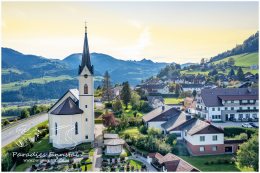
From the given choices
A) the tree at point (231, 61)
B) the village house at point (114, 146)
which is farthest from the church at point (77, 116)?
the tree at point (231, 61)

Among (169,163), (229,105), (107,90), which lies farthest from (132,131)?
(107,90)

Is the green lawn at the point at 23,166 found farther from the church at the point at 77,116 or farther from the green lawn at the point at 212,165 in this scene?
the green lawn at the point at 212,165

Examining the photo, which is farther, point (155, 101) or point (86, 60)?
point (155, 101)

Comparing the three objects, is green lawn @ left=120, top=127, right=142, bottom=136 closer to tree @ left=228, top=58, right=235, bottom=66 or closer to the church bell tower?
the church bell tower

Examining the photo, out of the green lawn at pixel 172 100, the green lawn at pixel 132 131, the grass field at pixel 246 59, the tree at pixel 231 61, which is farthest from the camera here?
the tree at pixel 231 61

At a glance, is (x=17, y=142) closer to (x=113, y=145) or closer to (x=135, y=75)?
(x=113, y=145)

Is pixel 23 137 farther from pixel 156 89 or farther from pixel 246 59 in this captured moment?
pixel 246 59

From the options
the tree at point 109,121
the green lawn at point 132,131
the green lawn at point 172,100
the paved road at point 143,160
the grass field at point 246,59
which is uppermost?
the grass field at point 246,59
